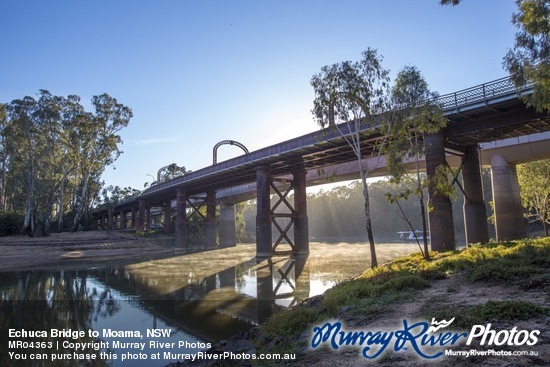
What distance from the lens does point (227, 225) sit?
6512 centimetres

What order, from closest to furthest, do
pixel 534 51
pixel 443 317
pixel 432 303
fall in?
Result: pixel 443 317 → pixel 432 303 → pixel 534 51

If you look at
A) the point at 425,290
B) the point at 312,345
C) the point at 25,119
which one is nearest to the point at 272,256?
the point at 425,290

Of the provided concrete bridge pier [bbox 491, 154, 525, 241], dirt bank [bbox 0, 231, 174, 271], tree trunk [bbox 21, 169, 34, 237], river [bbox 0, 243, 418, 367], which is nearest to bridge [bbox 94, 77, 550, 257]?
concrete bridge pier [bbox 491, 154, 525, 241]

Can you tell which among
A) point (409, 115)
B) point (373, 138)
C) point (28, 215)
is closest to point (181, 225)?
point (28, 215)

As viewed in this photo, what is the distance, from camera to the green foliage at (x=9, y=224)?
154 feet

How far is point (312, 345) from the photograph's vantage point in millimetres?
7000

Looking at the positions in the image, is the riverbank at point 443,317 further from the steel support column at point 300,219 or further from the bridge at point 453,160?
the steel support column at point 300,219

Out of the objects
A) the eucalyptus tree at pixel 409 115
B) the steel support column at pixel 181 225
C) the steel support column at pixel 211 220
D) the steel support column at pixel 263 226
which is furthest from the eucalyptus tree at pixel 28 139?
the eucalyptus tree at pixel 409 115

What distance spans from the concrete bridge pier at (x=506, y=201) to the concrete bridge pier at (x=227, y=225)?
44.2 metres

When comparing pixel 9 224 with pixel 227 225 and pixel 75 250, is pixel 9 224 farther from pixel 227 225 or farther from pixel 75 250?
pixel 227 225

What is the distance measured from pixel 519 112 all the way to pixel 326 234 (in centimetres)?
10397

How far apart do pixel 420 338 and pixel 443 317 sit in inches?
36.3

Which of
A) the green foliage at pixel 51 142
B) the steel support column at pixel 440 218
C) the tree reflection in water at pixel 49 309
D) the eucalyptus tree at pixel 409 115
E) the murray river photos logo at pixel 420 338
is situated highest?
the green foliage at pixel 51 142

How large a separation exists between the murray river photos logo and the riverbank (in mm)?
28
